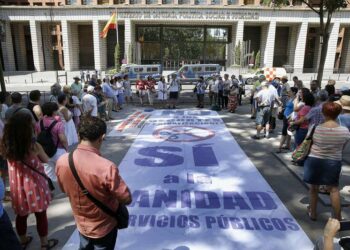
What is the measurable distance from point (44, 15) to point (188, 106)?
30639 millimetres

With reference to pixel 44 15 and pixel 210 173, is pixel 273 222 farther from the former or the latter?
pixel 44 15

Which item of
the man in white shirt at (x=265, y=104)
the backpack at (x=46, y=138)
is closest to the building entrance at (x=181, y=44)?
the man in white shirt at (x=265, y=104)

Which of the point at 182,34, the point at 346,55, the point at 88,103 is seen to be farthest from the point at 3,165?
the point at 346,55

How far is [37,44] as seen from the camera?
39.3m

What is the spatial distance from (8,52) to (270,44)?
34.4 m

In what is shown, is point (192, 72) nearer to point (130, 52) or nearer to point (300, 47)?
point (130, 52)

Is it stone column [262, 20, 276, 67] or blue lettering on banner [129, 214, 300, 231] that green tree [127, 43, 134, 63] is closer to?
stone column [262, 20, 276, 67]

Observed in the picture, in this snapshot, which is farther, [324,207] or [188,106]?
[188,106]

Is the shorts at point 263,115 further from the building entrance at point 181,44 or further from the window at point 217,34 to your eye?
the window at point 217,34

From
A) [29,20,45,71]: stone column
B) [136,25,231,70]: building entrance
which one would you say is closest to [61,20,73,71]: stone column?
[29,20,45,71]: stone column

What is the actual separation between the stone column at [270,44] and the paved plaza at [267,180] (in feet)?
97.2

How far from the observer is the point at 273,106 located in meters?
10.0

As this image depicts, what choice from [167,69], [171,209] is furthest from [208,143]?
[167,69]

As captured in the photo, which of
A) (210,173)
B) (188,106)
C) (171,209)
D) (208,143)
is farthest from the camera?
(188,106)
